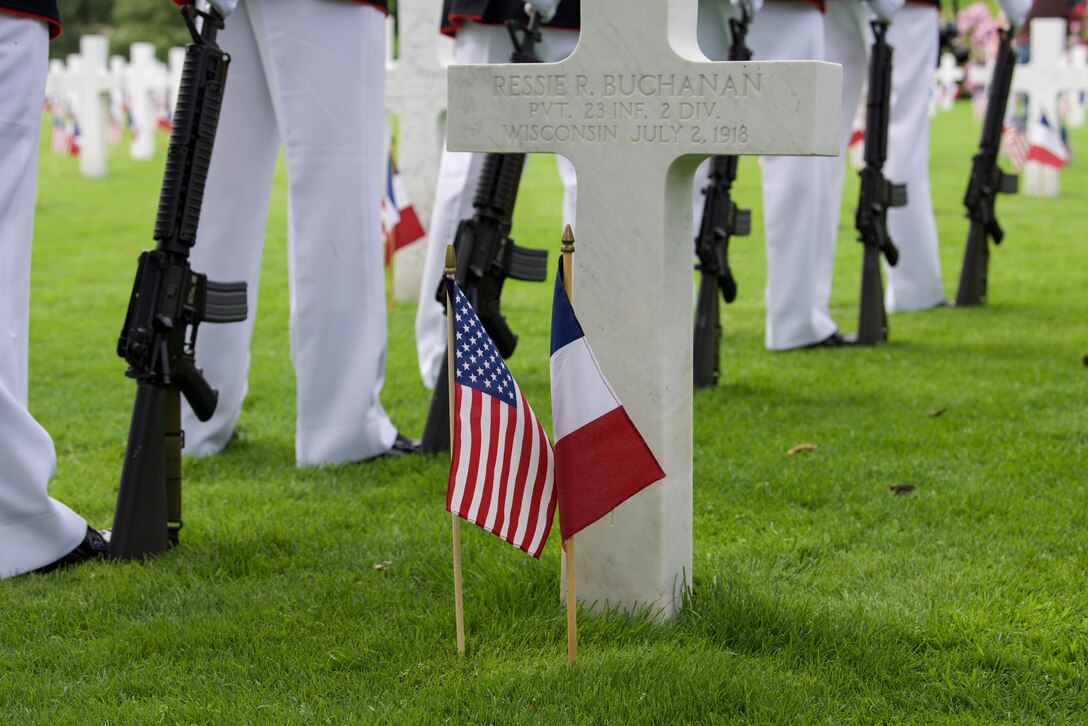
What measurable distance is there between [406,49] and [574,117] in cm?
535

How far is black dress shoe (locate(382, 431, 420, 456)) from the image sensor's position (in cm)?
507

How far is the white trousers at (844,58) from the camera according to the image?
724 centimetres

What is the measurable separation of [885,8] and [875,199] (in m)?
0.97

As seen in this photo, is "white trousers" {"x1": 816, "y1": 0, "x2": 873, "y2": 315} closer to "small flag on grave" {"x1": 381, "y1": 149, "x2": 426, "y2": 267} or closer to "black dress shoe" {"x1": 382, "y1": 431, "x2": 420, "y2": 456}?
"small flag on grave" {"x1": 381, "y1": 149, "x2": 426, "y2": 267}

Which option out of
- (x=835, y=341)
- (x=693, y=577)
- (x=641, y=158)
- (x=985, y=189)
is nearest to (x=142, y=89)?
(x=985, y=189)

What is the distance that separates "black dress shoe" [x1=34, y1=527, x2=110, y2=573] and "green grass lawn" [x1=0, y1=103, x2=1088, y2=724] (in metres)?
0.08

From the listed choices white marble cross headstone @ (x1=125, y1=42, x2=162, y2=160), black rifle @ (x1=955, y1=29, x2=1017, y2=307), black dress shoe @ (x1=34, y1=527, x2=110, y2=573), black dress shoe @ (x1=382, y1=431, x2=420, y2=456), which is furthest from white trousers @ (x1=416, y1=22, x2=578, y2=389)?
white marble cross headstone @ (x1=125, y1=42, x2=162, y2=160)

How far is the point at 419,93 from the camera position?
829cm

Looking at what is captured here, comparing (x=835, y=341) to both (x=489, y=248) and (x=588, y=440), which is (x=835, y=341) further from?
(x=588, y=440)

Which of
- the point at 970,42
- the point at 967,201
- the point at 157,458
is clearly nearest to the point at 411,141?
the point at 967,201

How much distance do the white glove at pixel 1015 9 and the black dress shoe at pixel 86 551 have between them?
5721 mm

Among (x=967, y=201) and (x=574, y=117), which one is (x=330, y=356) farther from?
(x=967, y=201)

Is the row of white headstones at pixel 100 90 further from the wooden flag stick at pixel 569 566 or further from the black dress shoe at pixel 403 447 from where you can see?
the wooden flag stick at pixel 569 566

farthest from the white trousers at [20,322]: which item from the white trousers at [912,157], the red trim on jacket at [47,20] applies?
the white trousers at [912,157]
